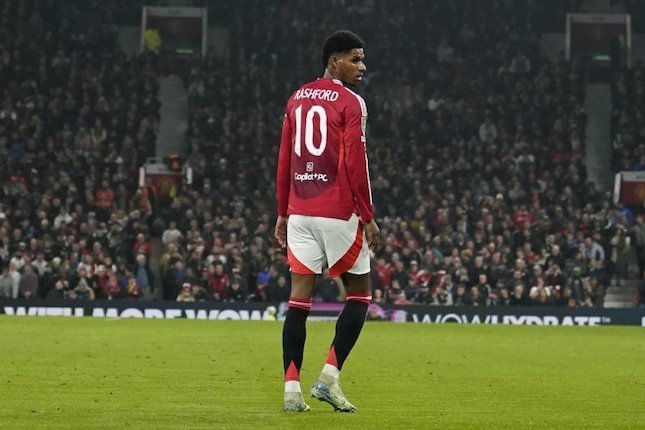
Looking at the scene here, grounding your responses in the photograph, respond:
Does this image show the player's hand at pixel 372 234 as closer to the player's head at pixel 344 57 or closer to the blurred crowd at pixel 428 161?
the player's head at pixel 344 57

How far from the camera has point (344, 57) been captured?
9703mm

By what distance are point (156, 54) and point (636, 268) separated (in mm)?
18451

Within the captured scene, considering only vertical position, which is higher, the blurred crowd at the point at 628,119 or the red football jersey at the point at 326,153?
the blurred crowd at the point at 628,119

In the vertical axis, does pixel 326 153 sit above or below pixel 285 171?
above

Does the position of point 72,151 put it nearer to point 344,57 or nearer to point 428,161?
point 428,161

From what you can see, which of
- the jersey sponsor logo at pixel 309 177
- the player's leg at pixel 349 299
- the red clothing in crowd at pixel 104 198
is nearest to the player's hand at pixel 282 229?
the jersey sponsor logo at pixel 309 177

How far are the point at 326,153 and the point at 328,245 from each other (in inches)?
25.9

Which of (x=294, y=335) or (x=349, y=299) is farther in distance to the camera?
(x=349, y=299)

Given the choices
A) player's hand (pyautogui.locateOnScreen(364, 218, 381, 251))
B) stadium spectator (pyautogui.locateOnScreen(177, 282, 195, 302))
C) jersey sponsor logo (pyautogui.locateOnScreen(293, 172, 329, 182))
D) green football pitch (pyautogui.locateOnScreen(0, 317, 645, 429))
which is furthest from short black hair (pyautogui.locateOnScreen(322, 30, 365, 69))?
stadium spectator (pyautogui.locateOnScreen(177, 282, 195, 302))

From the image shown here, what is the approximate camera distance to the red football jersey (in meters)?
9.31

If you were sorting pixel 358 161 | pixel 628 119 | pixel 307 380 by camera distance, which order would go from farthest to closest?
pixel 628 119 < pixel 307 380 < pixel 358 161

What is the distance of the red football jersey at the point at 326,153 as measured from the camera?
931 cm

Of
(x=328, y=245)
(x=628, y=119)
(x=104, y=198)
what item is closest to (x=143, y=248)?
(x=104, y=198)

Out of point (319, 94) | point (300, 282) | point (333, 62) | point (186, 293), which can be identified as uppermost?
point (333, 62)
